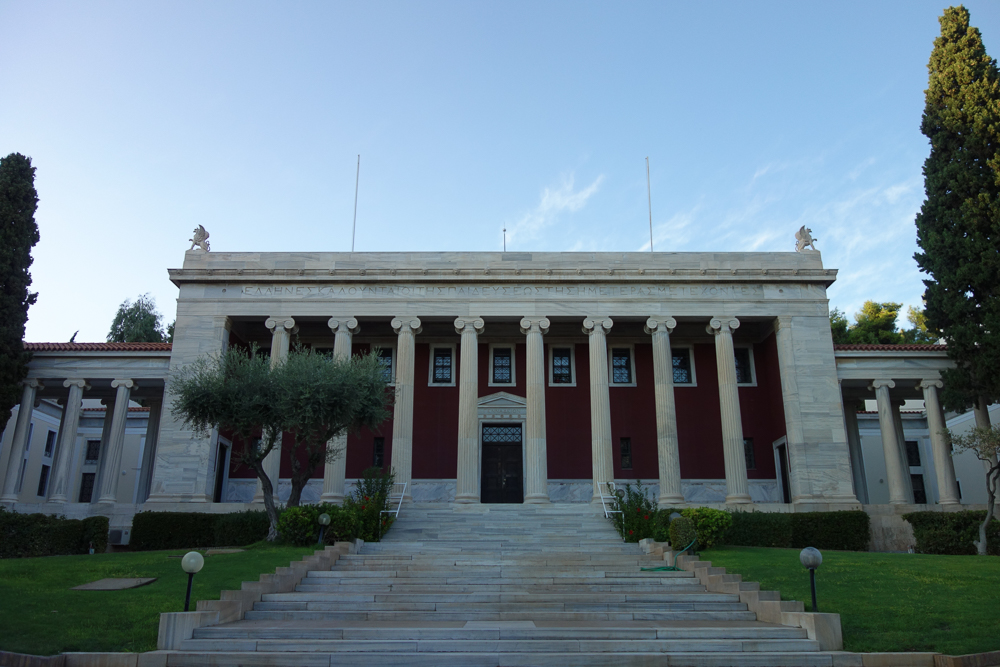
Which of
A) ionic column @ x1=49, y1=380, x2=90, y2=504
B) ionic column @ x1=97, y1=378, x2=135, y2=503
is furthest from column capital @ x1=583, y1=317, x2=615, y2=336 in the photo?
ionic column @ x1=49, y1=380, x2=90, y2=504

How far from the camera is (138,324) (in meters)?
53.1

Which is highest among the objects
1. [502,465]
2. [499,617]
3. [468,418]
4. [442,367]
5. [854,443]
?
[442,367]

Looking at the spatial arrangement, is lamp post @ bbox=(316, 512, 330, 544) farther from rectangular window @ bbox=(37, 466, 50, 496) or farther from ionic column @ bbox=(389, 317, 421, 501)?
rectangular window @ bbox=(37, 466, 50, 496)

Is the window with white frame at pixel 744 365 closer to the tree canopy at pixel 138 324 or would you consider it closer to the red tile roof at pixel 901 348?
the red tile roof at pixel 901 348

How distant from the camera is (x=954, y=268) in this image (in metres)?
28.2

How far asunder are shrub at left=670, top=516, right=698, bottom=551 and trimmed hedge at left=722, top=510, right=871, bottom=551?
7222 mm

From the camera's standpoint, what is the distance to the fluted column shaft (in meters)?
28.5

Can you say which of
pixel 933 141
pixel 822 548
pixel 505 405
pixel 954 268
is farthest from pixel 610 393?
pixel 933 141

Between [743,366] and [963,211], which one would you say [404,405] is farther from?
[963,211]

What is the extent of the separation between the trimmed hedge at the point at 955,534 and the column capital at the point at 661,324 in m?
11.2

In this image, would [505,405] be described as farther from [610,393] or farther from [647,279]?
[647,279]

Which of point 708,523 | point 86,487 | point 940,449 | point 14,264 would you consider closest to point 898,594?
point 708,523

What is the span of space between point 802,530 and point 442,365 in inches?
636

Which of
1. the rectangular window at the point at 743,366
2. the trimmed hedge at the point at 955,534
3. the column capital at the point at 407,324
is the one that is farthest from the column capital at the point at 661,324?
the trimmed hedge at the point at 955,534
